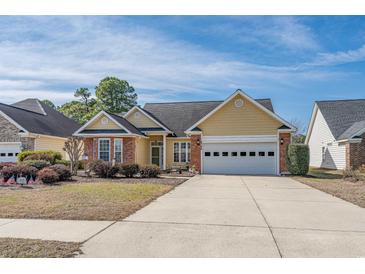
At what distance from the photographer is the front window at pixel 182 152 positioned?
24375 mm

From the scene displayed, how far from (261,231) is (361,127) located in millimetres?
20315

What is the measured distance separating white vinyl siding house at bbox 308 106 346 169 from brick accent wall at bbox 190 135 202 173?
1133cm

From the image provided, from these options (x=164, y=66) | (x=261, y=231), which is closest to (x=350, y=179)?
(x=164, y=66)

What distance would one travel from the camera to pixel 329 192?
11812 mm

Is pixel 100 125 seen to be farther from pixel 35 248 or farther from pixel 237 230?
pixel 35 248

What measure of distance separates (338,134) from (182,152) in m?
12.9

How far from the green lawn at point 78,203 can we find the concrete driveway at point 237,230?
0.55 meters

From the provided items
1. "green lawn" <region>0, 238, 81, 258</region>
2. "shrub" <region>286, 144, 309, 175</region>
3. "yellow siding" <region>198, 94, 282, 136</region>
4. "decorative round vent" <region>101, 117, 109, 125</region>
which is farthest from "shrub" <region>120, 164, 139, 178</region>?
"green lawn" <region>0, 238, 81, 258</region>

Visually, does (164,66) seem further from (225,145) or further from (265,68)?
(225,145)

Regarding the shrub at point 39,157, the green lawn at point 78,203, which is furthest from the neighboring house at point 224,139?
the green lawn at point 78,203

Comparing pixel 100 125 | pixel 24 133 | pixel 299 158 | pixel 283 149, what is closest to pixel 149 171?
pixel 100 125

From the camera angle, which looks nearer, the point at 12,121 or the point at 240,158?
the point at 240,158

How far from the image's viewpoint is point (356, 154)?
2220cm

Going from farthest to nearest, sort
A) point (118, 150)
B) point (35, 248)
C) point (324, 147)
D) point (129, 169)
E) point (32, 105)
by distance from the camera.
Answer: point (32, 105) → point (324, 147) → point (118, 150) → point (129, 169) → point (35, 248)
